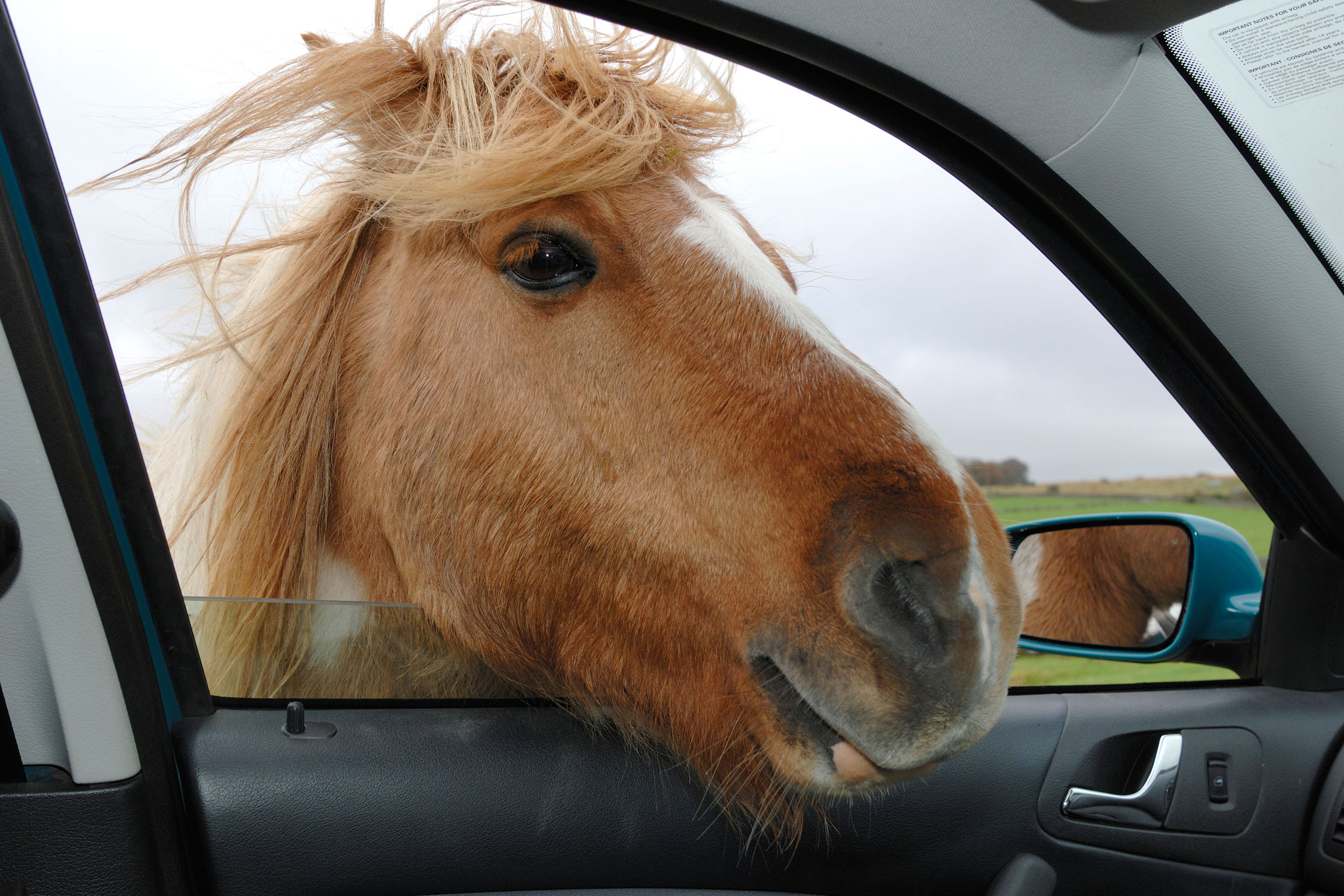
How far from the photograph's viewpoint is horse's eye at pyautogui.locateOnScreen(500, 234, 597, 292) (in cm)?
117

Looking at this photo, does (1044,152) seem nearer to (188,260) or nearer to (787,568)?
(787,568)

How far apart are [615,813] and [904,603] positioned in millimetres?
537

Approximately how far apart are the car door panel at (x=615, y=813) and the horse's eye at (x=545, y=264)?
2.12 ft

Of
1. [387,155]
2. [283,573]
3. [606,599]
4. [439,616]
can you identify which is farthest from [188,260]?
[606,599]

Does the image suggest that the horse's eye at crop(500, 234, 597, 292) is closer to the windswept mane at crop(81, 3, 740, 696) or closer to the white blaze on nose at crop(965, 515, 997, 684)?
the windswept mane at crop(81, 3, 740, 696)

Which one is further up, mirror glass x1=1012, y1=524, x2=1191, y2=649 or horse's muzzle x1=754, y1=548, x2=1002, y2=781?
horse's muzzle x1=754, y1=548, x2=1002, y2=781

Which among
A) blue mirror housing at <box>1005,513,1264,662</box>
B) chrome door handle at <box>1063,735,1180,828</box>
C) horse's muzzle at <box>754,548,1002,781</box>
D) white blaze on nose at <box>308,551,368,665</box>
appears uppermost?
white blaze on nose at <box>308,551,368,665</box>

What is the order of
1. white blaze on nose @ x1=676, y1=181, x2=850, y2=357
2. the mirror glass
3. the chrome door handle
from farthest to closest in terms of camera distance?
the mirror glass < the chrome door handle < white blaze on nose @ x1=676, y1=181, x2=850, y2=357

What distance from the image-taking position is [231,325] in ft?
4.28

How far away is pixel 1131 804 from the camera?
4.61 feet

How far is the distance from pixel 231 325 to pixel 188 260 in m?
0.16

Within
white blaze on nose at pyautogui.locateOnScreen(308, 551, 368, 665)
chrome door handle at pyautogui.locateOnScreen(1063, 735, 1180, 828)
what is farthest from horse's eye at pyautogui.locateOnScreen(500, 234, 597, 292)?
chrome door handle at pyautogui.locateOnScreen(1063, 735, 1180, 828)

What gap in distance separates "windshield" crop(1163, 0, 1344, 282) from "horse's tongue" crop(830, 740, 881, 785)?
944 mm

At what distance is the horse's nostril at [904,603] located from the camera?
94 cm
